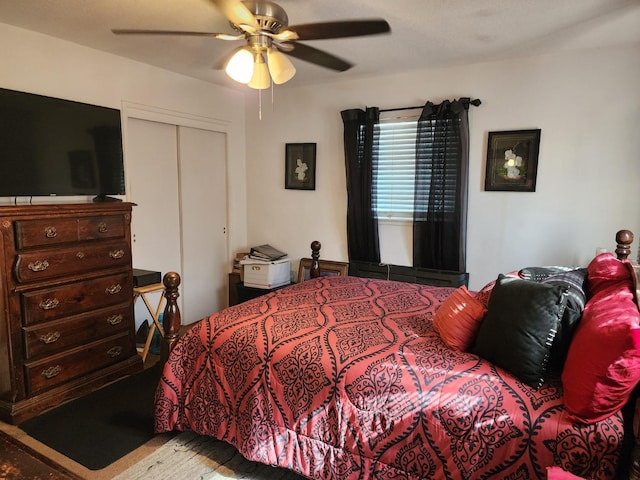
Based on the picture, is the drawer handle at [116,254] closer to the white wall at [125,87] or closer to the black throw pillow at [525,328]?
the white wall at [125,87]

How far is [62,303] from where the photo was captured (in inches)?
105

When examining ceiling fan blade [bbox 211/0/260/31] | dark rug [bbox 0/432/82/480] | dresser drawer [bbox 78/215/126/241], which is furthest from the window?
dark rug [bbox 0/432/82/480]

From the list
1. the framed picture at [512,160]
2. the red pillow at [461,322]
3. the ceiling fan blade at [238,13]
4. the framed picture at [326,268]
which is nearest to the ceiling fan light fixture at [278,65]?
the ceiling fan blade at [238,13]

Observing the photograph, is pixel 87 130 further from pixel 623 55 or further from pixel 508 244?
pixel 623 55

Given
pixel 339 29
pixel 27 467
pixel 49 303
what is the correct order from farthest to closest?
pixel 49 303 → pixel 339 29 → pixel 27 467

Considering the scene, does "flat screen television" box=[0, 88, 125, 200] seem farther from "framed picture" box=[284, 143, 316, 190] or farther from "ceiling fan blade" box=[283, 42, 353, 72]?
"framed picture" box=[284, 143, 316, 190]

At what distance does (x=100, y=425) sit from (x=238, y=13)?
2.40 m

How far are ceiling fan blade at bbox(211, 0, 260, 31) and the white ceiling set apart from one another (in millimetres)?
355

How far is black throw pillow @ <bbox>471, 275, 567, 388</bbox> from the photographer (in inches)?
62.7

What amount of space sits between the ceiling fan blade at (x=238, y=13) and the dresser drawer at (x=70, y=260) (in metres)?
1.75

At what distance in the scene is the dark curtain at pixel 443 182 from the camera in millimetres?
3461

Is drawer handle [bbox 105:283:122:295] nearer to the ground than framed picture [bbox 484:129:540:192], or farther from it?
nearer to the ground

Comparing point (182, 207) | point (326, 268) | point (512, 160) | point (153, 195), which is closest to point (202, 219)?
point (182, 207)

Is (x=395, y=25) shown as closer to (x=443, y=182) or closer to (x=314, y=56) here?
(x=314, y=56)
